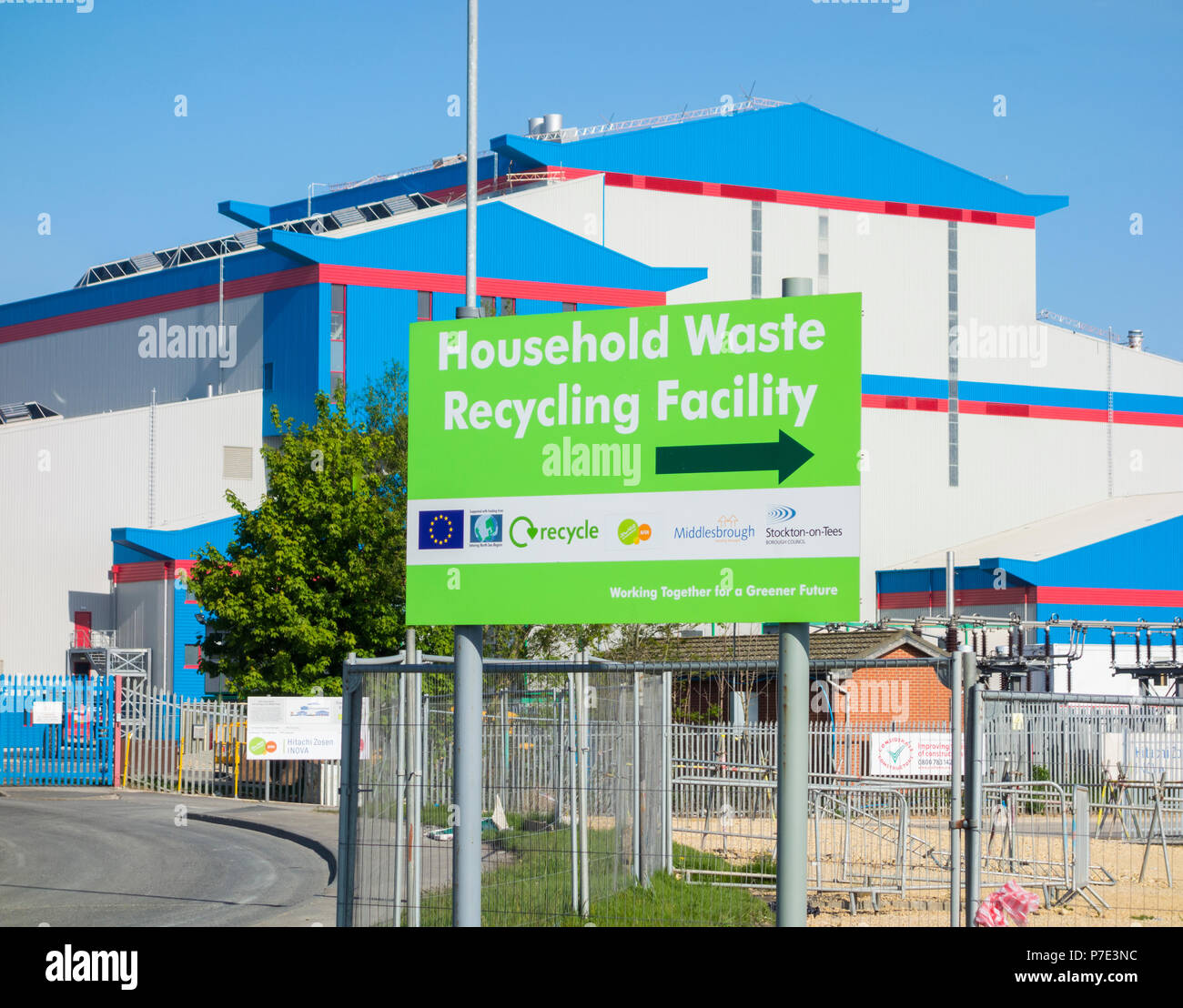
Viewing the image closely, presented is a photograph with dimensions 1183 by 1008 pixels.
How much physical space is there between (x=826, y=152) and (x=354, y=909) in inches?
2195

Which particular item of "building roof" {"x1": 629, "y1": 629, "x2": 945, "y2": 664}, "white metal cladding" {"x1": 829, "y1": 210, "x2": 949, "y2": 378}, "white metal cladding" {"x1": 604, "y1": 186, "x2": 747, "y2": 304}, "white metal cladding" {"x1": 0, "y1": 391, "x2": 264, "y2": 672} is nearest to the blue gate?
"white metal cladding" {"x1": 0, "y1": 391, "x2": 264, "y2": 672}

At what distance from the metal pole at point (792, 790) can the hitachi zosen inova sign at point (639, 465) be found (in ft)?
1.38

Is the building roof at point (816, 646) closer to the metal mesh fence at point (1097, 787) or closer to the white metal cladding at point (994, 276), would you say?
the metal mesh fence at point (1097, 787)

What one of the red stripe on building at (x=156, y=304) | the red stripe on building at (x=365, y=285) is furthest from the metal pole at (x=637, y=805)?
the red stripe on building at (x=156, y=304)

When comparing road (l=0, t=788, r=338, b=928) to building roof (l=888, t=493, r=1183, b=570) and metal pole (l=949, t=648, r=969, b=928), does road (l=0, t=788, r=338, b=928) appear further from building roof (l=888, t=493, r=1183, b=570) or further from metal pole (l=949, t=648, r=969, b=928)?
building roof (l=888, t=493, r=1183, b=570)

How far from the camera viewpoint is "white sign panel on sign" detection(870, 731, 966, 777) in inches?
572

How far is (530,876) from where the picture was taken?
10.0 meters

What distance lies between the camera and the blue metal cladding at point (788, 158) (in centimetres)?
5622

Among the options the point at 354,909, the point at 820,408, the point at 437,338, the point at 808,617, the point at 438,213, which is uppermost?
the point at 438,213

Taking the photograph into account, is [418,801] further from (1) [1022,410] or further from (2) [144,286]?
(1) [1022,410]

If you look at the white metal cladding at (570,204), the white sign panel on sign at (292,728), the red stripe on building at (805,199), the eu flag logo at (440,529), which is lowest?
the white sign panel on sign at (292,728)

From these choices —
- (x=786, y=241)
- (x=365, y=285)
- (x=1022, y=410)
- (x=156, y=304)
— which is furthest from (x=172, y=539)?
(x=1022, y=410)
